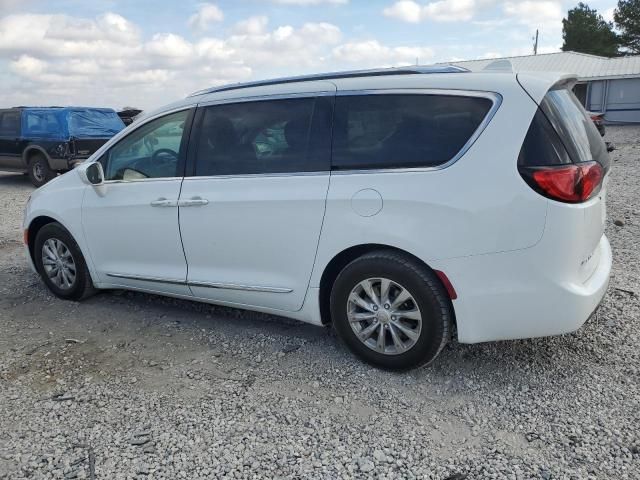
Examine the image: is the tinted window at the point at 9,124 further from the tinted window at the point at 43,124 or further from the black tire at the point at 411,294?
the black tire at the point at 411,294

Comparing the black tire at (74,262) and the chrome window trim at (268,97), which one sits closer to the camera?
the chrome window trim at (268,97)

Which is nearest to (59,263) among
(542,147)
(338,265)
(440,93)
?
(338,265)

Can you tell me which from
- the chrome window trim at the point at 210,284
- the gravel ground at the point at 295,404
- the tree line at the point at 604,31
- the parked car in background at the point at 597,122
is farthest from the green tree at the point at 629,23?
the chrome window trim at the point at 210,284

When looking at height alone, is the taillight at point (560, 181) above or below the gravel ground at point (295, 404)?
above

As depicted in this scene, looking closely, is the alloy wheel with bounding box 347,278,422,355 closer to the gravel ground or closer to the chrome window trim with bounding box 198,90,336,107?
the gravel ground

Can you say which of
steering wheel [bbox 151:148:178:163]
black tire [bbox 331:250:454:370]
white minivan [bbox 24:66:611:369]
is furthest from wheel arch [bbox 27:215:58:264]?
black tire [bbox 331:250:454:370]

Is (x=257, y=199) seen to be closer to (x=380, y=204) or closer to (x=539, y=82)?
(x=380, y=204)

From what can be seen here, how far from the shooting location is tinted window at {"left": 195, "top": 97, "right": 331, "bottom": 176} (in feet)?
11.2

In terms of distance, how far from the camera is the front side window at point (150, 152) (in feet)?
13.1

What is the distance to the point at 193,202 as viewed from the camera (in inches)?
148

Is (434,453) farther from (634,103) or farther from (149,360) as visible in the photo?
(634,103)

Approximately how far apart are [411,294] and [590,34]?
4775 cm

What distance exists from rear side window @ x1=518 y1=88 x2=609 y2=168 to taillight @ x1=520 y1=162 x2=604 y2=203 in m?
0.04

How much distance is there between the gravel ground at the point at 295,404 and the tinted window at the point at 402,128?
4.40ft
